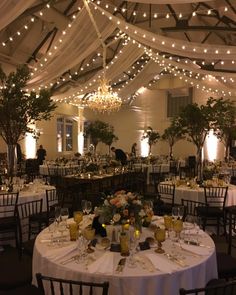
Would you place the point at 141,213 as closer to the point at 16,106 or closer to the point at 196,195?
the point at 196,195

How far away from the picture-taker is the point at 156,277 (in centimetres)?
253

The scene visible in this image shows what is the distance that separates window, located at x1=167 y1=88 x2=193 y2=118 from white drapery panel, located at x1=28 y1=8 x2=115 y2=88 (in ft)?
38.2

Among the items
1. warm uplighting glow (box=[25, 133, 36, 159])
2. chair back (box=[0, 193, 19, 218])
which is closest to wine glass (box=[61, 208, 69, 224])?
chair back (box=[0, 193, 19, 218])

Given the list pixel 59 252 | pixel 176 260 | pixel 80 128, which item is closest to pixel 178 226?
pixel 176 260

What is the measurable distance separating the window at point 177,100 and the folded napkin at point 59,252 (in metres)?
16.4

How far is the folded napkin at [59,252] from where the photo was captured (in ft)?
9.37

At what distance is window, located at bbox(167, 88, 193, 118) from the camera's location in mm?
19062

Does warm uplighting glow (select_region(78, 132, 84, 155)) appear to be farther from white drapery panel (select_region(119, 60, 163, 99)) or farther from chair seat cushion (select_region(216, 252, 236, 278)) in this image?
chair seat cushion (select_region(216, 252, 236, 278))

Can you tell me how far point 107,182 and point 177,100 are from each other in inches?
427

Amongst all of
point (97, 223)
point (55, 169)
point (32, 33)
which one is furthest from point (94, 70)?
point (97, 223)

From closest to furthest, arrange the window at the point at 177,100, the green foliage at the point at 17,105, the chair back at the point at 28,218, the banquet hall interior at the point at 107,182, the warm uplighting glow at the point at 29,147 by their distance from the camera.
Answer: the banquet hall interior at the point at 107,182 → the chair back at the point at 28,218 → the green foliage at the point at 17,105 → the warm uplighting glow at the point at 29,147 → the window at the point at 177,100

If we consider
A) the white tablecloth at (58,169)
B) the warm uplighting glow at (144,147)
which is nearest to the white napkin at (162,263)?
the white tablecloth at (58,169)

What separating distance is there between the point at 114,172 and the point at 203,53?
431 centimetres

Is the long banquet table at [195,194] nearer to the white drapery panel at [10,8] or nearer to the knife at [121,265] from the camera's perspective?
the knife at [121,265]
